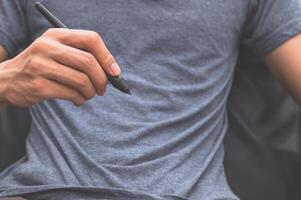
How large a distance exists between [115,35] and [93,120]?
0.16 m

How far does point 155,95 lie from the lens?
1.02m

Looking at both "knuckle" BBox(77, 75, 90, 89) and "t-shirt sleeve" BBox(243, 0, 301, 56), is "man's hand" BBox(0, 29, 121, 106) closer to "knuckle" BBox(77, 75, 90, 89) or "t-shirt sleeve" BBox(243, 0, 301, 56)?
"knuckle" BBox(77, 75, 90, 89)

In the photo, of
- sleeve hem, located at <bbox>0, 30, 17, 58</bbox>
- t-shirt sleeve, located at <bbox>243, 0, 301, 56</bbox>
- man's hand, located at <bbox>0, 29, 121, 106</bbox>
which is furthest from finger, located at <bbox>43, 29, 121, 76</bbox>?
t-shirt sleeve, located at <bbox>243, 0, 301, 56</bbox>

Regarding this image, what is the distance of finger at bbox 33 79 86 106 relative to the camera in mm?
806

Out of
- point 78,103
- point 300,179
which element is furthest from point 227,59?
point 78,103

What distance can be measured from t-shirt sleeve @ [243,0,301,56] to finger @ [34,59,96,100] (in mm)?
450

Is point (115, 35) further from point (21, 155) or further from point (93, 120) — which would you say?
point (21, 155)

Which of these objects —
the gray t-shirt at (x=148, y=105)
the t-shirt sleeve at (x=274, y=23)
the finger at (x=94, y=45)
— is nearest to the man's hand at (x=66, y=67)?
the finger at (x=94, y=45)

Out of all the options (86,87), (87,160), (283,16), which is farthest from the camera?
(283,16)

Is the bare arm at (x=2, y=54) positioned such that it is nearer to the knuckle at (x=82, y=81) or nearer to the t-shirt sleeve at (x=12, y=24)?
the t-shirt sleeve at (x=12, y=24)

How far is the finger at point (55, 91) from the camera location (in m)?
0.81

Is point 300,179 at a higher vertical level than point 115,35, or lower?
lower

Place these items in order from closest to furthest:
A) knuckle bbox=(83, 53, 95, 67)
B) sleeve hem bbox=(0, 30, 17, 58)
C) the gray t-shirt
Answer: knuckle bbox=(83, 53, 95, 67) < the gray t-shirt < sleeve hem bbox=(0, 30, 17, 58)

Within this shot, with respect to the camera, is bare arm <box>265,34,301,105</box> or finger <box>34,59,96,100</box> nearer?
finger <box>34,59,96,100</box>
